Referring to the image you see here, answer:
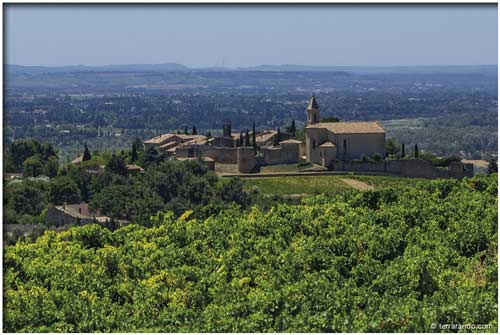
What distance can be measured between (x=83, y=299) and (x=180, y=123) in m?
113

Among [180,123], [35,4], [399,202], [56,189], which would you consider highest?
[35,4]

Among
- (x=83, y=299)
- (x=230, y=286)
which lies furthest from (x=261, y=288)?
(x=83, y=299)

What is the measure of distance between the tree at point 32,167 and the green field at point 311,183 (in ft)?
35.5

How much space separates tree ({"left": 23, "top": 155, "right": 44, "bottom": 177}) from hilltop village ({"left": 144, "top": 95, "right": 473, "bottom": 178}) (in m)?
6.45

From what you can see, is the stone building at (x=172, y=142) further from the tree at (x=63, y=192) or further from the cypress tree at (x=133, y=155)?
the tree at (x=63, y=192)

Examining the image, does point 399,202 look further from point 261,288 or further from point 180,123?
point 180,123

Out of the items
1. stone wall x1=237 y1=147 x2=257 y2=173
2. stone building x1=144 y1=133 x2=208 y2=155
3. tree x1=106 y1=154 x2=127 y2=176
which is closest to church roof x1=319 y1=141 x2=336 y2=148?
stone wall x1=237 y1=147 x2=257 y2=173

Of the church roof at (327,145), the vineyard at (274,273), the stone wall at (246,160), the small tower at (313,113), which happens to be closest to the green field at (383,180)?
the church roof at (327,145)

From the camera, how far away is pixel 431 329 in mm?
8797

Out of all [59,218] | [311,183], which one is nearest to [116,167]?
[59,218]

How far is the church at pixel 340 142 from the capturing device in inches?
1657

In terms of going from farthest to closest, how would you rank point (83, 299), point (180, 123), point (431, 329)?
1. point (180, 123)
2. point (83, 299)
3. point (431, 329)

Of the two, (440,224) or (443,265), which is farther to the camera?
(440,224)

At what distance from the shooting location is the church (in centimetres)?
4209
